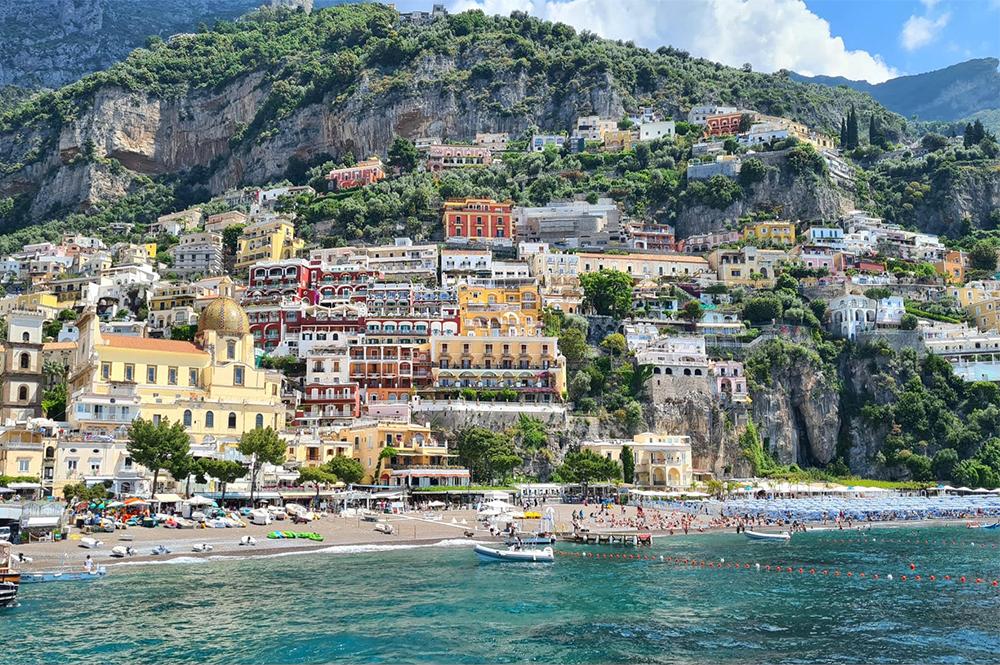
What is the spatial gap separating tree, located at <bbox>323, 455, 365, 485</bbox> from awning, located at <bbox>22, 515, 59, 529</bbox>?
19.7m

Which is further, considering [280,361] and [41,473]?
[280,361]

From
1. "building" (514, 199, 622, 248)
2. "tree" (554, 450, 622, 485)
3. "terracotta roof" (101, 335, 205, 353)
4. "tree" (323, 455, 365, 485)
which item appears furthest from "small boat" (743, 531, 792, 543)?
"building" (514, 199, 622, 248)

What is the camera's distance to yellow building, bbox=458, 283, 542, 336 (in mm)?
83938

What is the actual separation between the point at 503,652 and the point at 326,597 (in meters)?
9.16

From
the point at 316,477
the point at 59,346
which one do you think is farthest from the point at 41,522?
the point at 59,346

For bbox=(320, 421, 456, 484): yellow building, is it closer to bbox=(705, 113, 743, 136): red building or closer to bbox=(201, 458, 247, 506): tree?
bbox=(201, 458, 247, 506): tree

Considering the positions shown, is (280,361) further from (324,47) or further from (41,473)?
(324,47)

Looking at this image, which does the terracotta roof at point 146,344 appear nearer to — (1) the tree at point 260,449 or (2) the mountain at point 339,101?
(1) the tree at point 260,449

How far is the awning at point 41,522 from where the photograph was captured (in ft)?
147

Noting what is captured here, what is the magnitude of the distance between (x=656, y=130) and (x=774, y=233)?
2748cm

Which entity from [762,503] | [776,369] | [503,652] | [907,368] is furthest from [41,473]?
[907,368]

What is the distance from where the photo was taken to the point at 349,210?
112 m

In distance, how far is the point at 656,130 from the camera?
132625mm

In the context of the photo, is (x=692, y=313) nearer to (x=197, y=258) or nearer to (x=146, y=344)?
(x=146, y=344)
